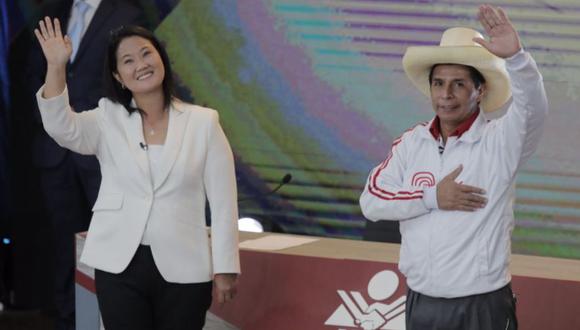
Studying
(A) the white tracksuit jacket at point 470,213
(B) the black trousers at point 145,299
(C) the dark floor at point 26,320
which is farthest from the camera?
(C) the dark floor at point 26,320

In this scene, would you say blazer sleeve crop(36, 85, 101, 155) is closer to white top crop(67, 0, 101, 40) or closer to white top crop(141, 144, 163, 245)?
white top crop(141, 144, 163, 245)

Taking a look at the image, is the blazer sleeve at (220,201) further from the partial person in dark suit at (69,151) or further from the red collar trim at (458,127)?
the partial person in dark suit at (69,151)

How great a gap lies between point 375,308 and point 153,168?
0.96 meters

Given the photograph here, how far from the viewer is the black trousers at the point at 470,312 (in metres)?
2.95

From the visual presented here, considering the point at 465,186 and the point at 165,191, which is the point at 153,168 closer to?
the point at 165,191

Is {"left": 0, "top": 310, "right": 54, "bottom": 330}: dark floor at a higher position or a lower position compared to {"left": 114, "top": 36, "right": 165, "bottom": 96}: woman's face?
lower

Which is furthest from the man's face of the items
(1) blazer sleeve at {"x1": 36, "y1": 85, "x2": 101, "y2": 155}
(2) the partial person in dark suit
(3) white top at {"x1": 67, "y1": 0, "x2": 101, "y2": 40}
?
(3) white top at {"x1": 67, "y1": 0, "x2": 101, "y2": 40}

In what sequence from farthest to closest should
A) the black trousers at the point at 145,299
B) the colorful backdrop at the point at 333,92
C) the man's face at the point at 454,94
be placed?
the colorful backdrop at the point at 333,92 < the black trousers at the point at 145,299 < the man's face at the point at 454,94

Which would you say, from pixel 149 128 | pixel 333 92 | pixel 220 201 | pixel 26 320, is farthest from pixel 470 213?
pixel 26 320

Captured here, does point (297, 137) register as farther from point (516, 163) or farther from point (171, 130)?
point (516, 163)

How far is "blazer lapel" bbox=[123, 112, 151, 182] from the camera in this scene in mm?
3311

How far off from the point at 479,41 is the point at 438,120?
290 millimetres

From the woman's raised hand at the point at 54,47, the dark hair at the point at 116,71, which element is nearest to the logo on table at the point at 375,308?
the dark hair at the point at 116,71

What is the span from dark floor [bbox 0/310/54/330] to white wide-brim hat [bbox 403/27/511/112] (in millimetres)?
3420
